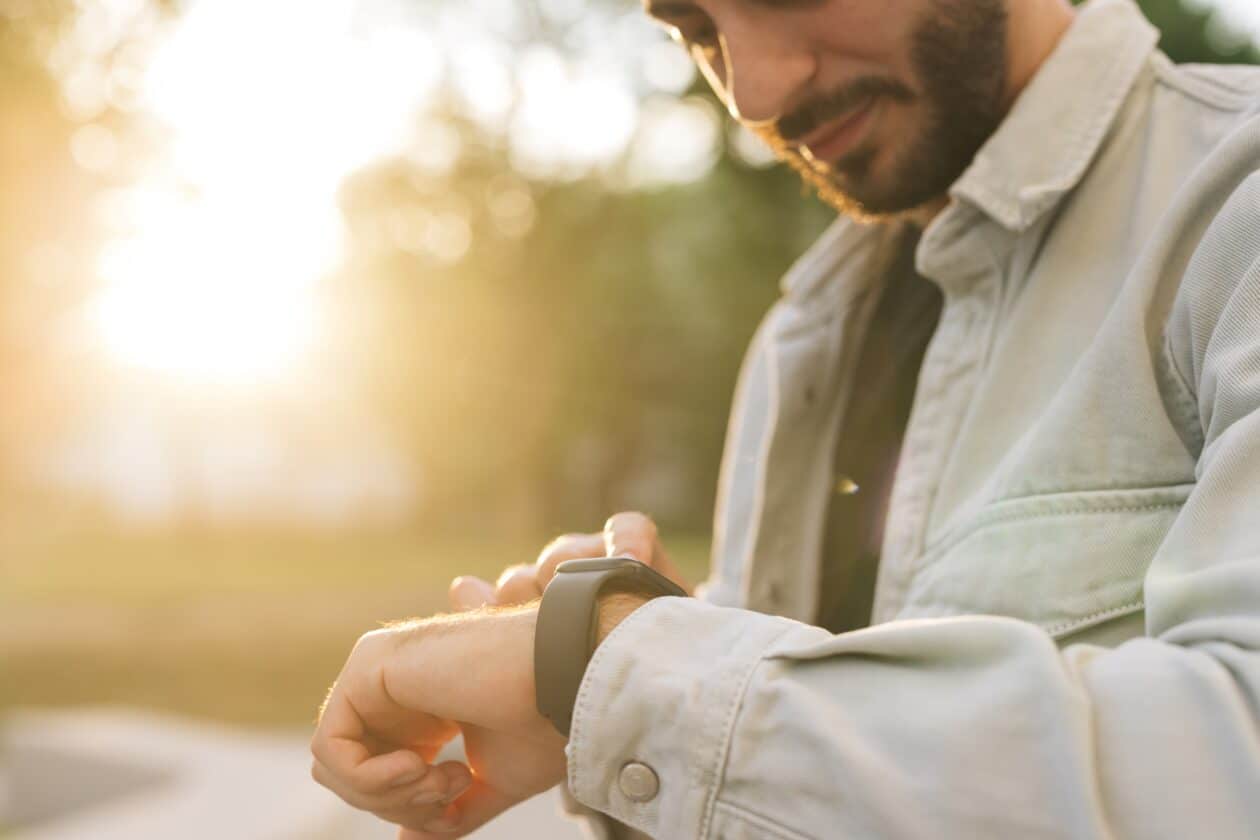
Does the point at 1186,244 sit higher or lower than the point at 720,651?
higher

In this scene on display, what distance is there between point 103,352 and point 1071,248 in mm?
13374

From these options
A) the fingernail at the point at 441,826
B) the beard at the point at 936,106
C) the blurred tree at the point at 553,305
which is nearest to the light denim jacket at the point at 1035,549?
the beard at the point at 936,106

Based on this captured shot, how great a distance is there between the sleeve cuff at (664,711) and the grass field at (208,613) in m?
4.66

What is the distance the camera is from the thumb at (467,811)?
4.61 feet

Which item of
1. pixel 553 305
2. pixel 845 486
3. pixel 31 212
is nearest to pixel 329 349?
pixel 553 305

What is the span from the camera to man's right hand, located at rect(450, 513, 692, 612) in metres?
1.52

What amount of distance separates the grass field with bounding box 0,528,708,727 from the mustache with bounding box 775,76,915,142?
4.12m

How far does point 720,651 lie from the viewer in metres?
1.09

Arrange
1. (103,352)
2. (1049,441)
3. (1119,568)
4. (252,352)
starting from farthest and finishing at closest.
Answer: (252,352) → (103,352) → (1049,441) → (1119,568)

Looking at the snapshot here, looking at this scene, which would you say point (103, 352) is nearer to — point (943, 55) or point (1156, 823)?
point (943, 55)

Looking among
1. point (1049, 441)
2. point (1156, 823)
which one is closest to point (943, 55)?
point (1049, 441)

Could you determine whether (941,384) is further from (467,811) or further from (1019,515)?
(467,811)

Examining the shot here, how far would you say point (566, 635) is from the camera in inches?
45.1

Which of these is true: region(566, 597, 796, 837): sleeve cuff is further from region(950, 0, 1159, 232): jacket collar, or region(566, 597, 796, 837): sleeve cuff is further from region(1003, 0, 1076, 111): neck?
region(1003, 0, 1076, 111): neck
